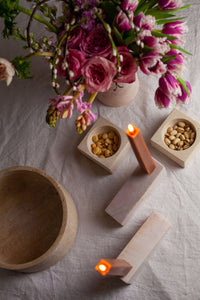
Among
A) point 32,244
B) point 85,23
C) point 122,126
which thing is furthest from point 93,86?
point 32,244

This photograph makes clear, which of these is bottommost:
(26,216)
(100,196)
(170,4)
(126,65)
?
(26,216)

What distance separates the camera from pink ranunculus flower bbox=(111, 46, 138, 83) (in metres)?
0.63

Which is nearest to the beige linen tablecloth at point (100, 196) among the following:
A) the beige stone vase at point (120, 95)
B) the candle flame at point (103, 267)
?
the beige stone vase at point (120, 95)

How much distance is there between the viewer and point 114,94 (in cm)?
79

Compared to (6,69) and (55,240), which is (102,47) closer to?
(6,69)

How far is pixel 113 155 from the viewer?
782 millimetres

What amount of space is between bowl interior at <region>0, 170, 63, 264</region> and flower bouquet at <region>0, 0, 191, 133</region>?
0.60ft

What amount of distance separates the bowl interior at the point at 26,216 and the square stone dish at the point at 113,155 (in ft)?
0.33

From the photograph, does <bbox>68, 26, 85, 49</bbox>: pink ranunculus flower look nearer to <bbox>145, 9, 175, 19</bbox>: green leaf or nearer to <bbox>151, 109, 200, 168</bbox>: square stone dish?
<bbox>145, 9, 175, 19</bbox>: green leaf

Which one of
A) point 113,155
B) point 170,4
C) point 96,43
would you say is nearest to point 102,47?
point 96,43

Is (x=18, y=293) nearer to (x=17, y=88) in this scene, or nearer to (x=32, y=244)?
(x=32, y=244)

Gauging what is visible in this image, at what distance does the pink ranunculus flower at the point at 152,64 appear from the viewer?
61 cm

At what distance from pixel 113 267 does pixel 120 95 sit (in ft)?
1.04

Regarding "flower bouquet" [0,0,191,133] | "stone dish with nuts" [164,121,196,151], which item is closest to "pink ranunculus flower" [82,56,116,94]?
"flower bouquet" [0,0,191,133]
